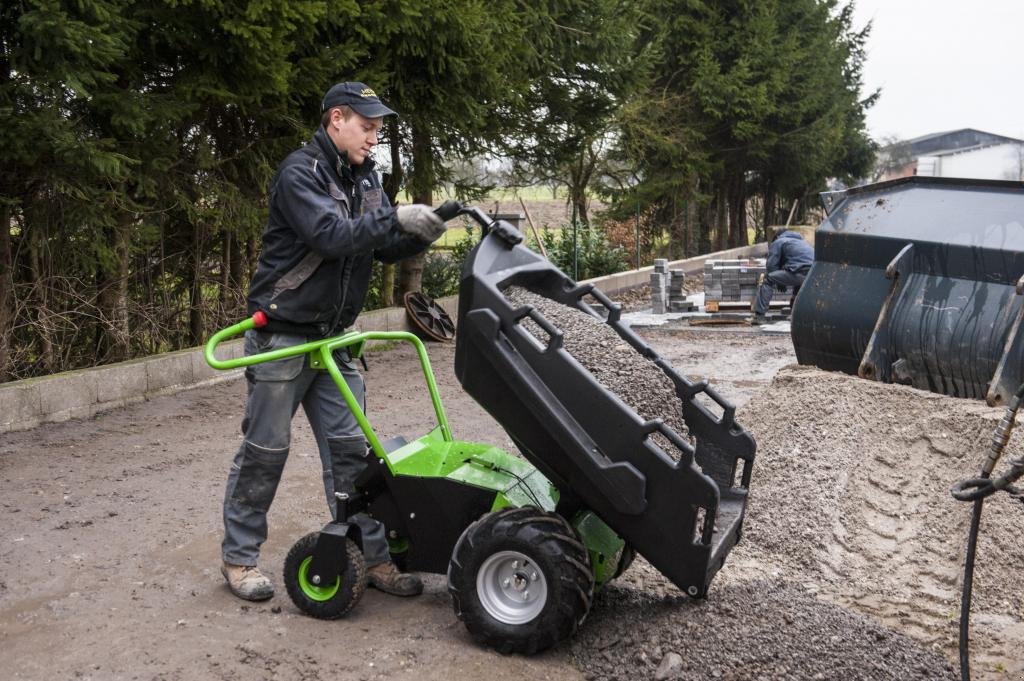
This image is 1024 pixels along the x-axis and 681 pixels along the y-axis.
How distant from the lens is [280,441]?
446 centimetres

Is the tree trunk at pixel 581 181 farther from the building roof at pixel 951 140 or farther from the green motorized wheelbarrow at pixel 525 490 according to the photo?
the building roof at pixel 951 140

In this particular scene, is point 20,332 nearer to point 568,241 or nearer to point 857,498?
point 857,498

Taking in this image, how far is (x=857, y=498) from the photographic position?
5812 mm

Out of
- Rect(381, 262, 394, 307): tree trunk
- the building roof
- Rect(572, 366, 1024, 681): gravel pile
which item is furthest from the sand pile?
the building roof

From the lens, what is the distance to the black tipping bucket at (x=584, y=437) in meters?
3.75

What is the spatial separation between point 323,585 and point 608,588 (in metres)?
1.18

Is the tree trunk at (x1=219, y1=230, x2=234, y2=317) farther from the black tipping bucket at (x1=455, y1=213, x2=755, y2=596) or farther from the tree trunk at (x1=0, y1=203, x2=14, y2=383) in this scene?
the black tipping bucket at (x1=455, y1=213, x2=755, y2=596)

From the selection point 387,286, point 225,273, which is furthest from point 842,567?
point 387,286

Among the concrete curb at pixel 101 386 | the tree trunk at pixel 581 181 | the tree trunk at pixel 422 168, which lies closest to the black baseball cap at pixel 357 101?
the concrete curb at pixel 101 386

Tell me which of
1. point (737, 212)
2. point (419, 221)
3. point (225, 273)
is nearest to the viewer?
point (419, 221)

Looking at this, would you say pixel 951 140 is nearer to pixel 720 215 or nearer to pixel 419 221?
pixel 720 215

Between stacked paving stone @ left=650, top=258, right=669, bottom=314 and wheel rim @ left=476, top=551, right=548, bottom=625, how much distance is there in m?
12.8

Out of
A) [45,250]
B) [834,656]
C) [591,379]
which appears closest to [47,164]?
[45,250]

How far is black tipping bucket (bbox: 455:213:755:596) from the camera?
12.3ft
